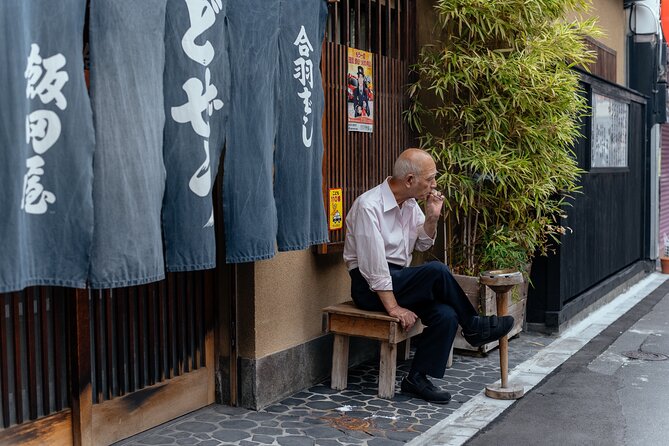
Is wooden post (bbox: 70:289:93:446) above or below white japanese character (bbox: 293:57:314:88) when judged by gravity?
below

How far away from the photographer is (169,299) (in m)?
5.75

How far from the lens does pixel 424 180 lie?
659cm

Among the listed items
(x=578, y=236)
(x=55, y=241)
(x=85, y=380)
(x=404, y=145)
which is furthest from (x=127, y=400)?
(x=578, y=236)

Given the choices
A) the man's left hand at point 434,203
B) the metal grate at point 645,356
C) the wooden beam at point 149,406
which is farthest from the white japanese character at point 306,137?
the metal grate at point 645,356

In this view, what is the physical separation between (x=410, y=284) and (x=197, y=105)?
8.43 ft

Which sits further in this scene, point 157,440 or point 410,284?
point 410,284

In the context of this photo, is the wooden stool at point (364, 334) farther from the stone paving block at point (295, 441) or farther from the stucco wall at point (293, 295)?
the stone paving block at point (295, 441)

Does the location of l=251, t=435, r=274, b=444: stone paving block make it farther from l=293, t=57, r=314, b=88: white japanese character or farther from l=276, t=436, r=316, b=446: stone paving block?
l=293, t=57, r=314, b=88: white japanese character

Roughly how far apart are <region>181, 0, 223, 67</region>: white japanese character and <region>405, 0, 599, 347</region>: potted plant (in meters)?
3.41

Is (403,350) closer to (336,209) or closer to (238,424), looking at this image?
(336,209)

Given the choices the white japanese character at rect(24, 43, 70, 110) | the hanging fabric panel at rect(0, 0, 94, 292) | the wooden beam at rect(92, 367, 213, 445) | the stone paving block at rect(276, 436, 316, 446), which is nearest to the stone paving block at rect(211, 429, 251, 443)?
the stone paving block at rect(276, 436, 316, 446)

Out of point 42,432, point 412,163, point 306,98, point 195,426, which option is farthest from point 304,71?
point 42,432

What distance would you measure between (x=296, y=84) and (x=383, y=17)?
246cm

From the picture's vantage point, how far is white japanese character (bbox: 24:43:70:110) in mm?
3773
